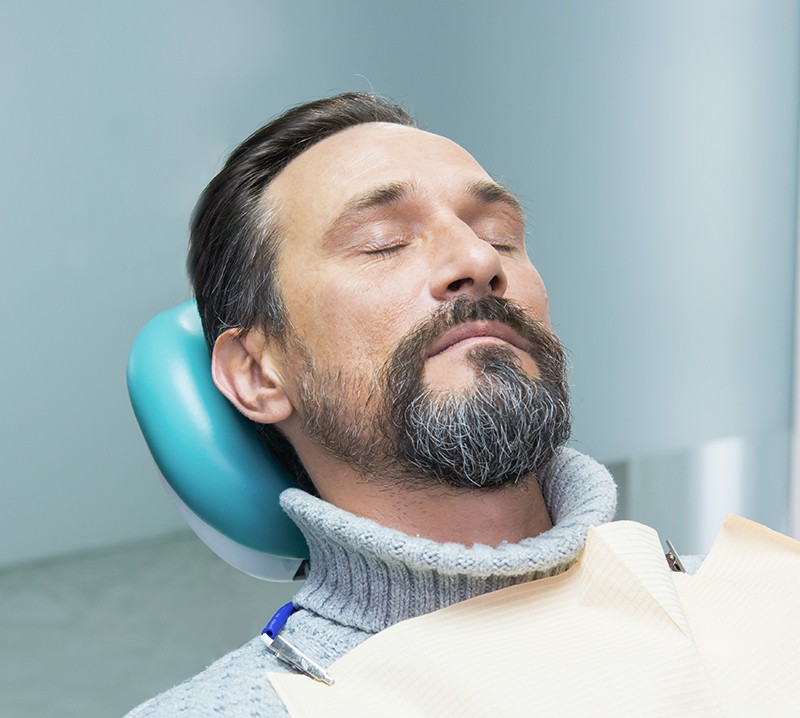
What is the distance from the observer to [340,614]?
1.02m

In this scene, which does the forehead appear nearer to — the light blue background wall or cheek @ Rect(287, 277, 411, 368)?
cheek @ Rect(287, 277, 411, 368)

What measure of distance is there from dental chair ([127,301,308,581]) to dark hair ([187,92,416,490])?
44 millimetres

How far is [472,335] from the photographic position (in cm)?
100

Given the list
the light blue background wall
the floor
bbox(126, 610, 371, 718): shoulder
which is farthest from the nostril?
the floor

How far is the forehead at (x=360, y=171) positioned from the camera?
1097 millimetres

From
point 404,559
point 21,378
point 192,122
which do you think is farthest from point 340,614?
point 192,122

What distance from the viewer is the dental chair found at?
1.14 m

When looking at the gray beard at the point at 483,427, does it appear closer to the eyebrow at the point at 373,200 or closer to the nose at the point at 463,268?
the nose at the point at 463,268

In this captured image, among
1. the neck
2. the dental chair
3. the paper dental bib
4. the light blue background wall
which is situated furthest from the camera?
the light blue background wall

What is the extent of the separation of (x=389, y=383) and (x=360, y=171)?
283 millimetres

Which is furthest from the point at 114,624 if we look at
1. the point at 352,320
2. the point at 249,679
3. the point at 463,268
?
the point at 463,268

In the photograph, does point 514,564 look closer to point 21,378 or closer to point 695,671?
point 695,671

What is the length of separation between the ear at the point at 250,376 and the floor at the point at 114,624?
649 millimetres

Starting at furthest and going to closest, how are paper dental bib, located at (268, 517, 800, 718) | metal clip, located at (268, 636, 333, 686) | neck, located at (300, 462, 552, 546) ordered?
neck, located at (300, 462, 552, 546) < metal clip, located at (268, 636, 333, 686) < paper dental bib, located at (268, 517, 800, 718)
